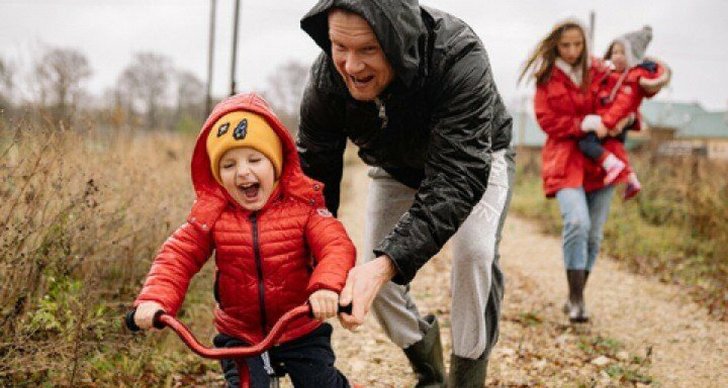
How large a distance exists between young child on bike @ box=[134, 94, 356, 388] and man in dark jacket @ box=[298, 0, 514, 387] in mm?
300

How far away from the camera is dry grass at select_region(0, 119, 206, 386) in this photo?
3053mm

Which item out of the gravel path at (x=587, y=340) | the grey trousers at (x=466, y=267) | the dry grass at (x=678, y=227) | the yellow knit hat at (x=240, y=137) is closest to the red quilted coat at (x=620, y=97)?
the gravel path at (x=587, y=340)

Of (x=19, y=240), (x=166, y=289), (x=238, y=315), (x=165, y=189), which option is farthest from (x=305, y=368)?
(x=165, y=189)

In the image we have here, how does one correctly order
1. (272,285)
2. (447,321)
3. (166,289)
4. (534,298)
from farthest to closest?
1. (534,298)
2. (447,321)
3. (272,285)
4. (166,289)

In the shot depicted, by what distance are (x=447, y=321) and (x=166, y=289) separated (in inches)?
129

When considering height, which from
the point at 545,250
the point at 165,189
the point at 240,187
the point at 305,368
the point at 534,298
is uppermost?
the point at 240,187

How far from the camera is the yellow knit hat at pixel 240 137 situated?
8.28 ft

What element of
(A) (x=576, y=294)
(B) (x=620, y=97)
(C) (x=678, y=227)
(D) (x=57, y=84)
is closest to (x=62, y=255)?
(D) (x=57, y=84)

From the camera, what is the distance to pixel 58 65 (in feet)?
13.9

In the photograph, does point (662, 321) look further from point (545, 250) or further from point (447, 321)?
point (545, 250)

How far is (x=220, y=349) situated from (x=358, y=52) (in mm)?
1135

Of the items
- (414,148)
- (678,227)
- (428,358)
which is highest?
(414,148)

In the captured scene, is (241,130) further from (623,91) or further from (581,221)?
(623,91)

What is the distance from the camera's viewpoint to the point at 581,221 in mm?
4809
